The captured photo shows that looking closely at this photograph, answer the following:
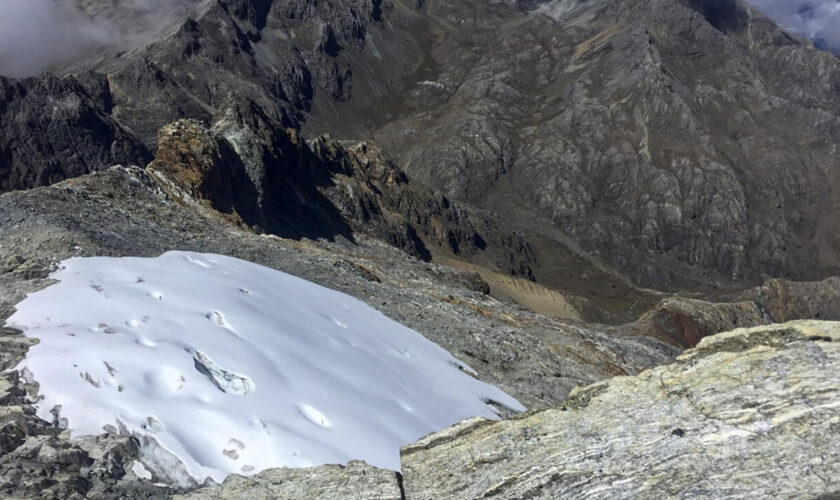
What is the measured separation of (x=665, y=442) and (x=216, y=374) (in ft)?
27.2

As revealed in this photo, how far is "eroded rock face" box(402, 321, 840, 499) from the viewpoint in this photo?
345 inches

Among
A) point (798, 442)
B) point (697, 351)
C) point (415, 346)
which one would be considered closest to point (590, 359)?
point (415, 346)

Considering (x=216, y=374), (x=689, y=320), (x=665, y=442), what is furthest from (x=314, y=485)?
(x=689, y=320)

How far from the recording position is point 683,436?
9.52 metres

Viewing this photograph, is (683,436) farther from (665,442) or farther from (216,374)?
(216,374)

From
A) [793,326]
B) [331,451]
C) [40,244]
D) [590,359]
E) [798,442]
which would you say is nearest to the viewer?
[798,442]

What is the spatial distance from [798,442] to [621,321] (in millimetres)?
117646

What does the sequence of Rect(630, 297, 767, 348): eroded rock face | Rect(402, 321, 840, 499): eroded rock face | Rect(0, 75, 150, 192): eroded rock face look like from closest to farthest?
Rect(402, 321, 840, 499): eroded rock face < Rect(630, 297, 767, 348): eroded rock face < Rect(0, 75, 150, 192): eroded rock face

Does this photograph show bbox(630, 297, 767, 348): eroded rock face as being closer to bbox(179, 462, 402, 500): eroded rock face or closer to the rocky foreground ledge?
the rocky foreground ledge

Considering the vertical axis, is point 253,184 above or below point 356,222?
above

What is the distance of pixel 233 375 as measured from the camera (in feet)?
44.9

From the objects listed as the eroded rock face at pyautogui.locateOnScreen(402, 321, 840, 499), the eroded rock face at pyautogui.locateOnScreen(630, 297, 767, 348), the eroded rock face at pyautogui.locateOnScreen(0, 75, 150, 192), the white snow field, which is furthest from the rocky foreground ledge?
the eroded rock face at pyautogui.locateOnScreen(0, 75, 150, 192)

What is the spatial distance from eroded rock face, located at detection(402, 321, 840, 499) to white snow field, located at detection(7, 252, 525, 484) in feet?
8.71

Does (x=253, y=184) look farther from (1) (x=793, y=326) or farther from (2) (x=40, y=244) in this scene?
(1) (x=793, y=326)
